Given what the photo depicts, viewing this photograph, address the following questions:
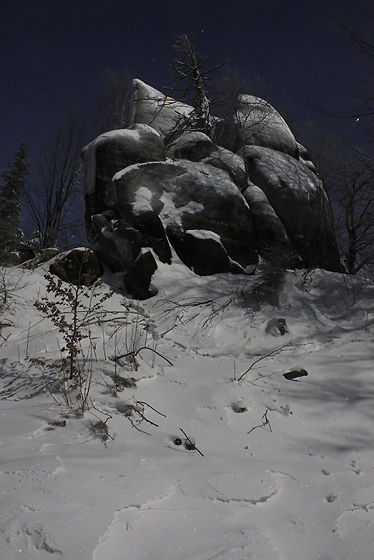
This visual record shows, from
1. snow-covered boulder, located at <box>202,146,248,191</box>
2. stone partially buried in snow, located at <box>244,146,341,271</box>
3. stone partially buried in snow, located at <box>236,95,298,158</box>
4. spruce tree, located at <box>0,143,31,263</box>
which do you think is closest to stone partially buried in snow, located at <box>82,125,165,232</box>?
snow-covered boulder, located at <box>202,146,248,191</box>

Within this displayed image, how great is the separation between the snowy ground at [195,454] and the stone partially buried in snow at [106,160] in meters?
3.18

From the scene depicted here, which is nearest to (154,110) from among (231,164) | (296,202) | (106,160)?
(231,164)

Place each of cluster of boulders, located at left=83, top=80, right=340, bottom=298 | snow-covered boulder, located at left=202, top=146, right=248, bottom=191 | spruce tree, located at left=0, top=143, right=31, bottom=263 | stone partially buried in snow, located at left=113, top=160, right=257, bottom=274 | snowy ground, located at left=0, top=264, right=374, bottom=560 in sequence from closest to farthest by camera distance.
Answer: snowy ground, located at left=0, top=264, right=374, bottom=560 → cluster of boulders, located at left=83, top=80, right=340, bottom=298 → stone partially buried in snow, located at left=113, top=160, right=257, bottom=274 → snow-covered boulder, located at left=202, top=146, right=248, bottom=191 → spruce tree, located at left=0, top=143, right=31, bottom=263

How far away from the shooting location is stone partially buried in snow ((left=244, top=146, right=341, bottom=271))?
7594mm

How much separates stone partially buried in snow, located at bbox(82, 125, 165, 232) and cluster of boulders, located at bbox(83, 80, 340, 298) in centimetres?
2

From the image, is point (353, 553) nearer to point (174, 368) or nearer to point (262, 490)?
point (262, 490)

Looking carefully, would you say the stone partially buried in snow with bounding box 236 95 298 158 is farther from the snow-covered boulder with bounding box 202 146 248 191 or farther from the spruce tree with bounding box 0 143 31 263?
the spruce tree with bounding box 0 143 31 263

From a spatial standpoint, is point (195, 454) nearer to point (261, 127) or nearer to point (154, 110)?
point (261, 127)

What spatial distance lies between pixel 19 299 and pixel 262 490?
12.8 feet

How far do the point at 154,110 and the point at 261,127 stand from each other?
11.7ft

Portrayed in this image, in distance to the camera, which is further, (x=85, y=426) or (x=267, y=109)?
(x=267, y=109)

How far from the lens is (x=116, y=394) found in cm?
241

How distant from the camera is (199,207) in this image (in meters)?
6.36

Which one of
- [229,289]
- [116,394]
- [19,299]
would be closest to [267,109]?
[229,289]
